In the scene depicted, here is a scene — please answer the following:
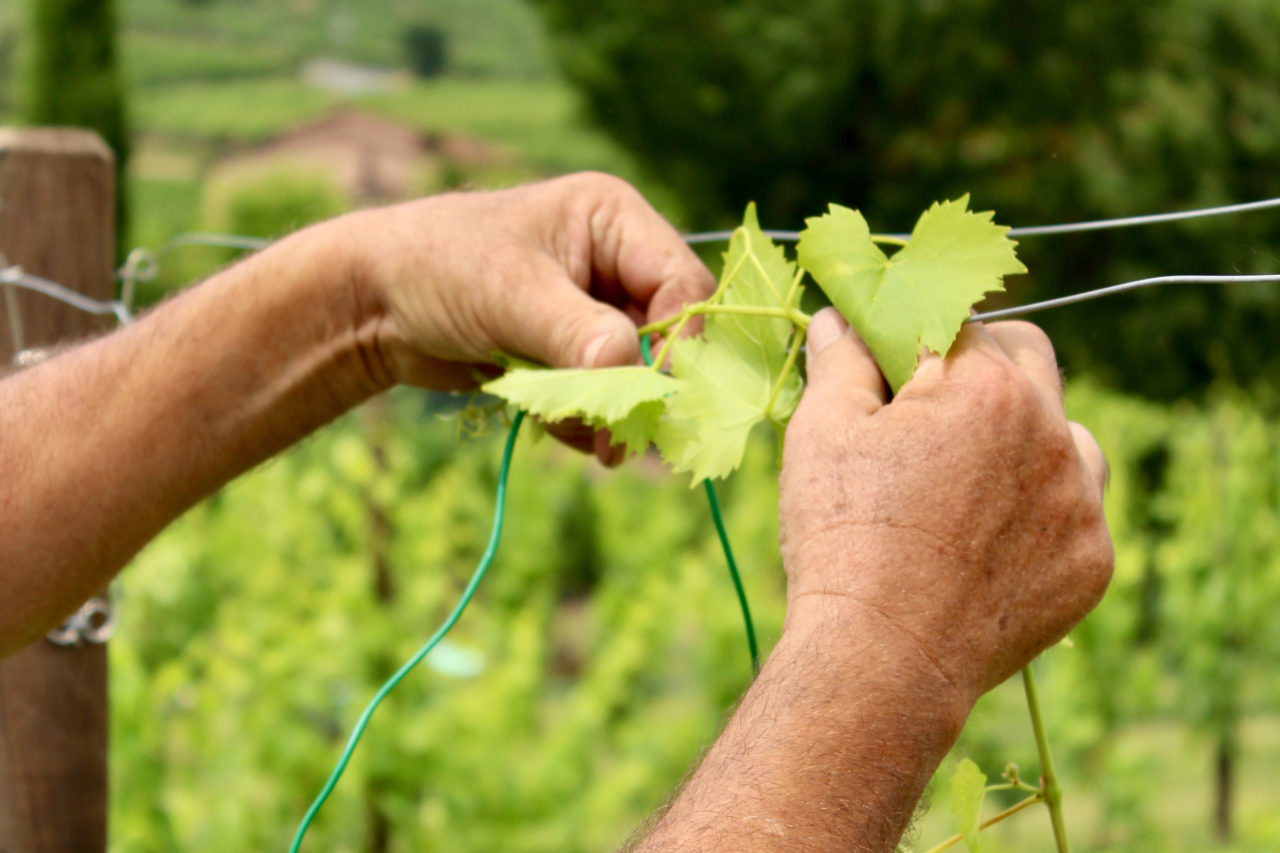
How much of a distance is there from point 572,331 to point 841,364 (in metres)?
0.32

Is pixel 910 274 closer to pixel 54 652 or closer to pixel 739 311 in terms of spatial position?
A: pixel 739 311

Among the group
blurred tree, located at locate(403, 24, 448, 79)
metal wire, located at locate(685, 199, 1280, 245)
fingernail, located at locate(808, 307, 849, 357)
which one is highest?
blurred tree, located at locate(403, 24, 448, 79)

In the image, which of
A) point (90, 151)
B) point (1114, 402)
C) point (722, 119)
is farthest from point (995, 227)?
point (722, 119)

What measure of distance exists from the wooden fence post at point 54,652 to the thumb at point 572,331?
960 mm

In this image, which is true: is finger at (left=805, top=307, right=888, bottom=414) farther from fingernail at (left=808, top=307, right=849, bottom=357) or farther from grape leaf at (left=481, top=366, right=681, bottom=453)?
grape leaf at (left=481, top=366, right=681, bottom=453)

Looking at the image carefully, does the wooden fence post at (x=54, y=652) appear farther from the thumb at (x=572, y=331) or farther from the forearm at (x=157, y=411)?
the thumb at (x=572, y=331)

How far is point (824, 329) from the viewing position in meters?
1.04

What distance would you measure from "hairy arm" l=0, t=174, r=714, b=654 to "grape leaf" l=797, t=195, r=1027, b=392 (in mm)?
334

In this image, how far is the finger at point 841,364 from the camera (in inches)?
37.6

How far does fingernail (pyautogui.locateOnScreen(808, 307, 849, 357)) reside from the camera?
103cm

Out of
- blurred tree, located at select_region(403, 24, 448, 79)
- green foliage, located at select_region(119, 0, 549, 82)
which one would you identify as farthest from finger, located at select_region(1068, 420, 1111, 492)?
blurred tree, located at select_region(403, 24, 448, 79)

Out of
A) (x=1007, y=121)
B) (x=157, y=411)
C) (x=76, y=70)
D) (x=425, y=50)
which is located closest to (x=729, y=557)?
(x=157, y=411)

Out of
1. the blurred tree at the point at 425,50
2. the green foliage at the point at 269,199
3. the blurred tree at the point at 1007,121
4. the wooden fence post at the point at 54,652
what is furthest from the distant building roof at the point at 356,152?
the wooden fence post at the point at 54,652

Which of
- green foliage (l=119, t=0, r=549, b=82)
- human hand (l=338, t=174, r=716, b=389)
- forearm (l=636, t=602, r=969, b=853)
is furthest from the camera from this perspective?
green foliage (l=119, t=0, r=549, b=82)
